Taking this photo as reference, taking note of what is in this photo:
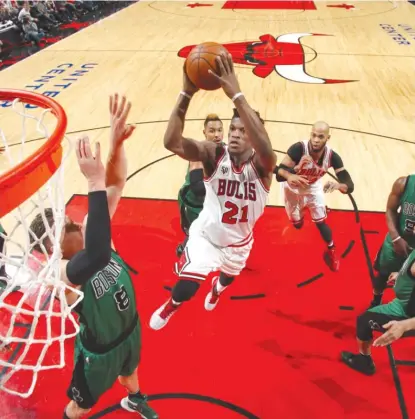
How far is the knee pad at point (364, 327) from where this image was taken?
265 cm

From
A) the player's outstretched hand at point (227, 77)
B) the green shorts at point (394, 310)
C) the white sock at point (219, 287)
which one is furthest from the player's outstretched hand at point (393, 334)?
the player's outstretched hand at point (227, 77)

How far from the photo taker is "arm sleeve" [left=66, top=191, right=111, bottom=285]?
1.65 m

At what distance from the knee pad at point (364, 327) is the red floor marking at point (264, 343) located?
0.33 meters

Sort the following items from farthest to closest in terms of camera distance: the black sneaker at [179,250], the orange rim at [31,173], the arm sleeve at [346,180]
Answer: the black sneaker at [179,250] < the arm sleeve at [346,180] < the orange rim at [31,173]

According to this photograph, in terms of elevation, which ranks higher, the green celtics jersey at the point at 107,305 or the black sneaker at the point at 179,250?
the green celtics jersey at the point at 107,305

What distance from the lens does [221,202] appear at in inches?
117

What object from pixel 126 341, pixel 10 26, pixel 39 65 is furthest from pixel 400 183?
pixel 10 26

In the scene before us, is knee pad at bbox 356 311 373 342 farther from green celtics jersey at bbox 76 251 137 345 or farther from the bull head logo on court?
the bull head logo on court

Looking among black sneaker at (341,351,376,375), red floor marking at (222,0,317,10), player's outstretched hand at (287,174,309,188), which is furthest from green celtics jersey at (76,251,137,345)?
red floor marking at (222,0,317,10)

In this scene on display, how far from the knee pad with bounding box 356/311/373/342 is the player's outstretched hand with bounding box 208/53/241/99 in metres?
1.54

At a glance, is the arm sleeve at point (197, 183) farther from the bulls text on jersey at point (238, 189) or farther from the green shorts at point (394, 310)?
the green shorts at point (394, 310)

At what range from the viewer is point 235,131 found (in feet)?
9.05

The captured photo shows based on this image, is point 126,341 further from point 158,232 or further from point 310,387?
point 158,232

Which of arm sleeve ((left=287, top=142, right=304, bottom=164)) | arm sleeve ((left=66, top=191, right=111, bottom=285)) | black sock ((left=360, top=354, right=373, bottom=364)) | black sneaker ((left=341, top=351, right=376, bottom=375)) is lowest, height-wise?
black sneaker ((left=341, top=351, right=376, bottom=375))
